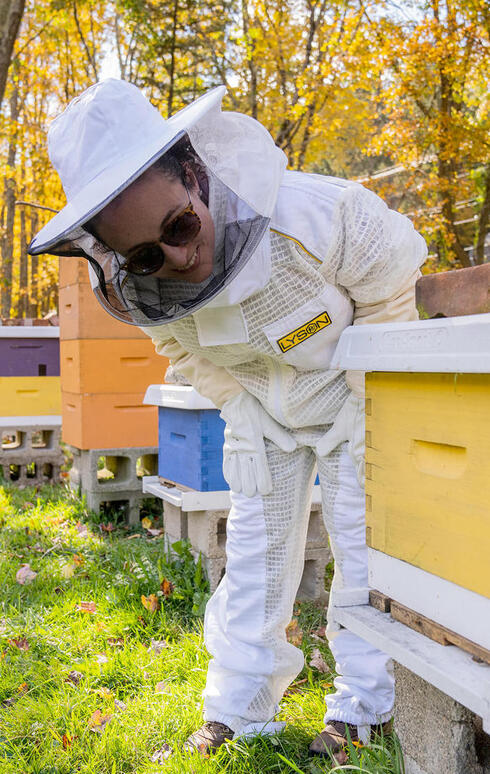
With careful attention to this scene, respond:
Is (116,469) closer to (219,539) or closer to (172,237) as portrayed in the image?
(219,539)

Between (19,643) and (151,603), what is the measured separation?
1.71 feet

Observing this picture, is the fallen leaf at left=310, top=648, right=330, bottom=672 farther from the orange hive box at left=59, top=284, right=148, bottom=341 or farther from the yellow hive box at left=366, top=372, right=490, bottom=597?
the orange hive box at left=59, top=284, right=148, bottom=341

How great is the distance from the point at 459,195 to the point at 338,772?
7469 mm

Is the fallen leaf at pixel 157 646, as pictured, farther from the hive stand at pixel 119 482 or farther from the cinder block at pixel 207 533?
the hive stand at pixel 119 482

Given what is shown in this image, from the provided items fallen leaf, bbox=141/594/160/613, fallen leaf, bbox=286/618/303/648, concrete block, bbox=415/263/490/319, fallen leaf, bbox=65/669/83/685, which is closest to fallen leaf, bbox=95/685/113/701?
fallen leaf, bbox=65/669/83/685

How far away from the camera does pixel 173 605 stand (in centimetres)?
303

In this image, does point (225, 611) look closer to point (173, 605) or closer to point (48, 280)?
point (173, 605)

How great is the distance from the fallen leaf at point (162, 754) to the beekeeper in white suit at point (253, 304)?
0.08 meters

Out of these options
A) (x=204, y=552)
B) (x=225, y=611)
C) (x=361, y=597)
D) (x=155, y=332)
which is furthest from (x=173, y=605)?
(x=361, y=597)

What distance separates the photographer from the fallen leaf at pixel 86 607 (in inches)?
118

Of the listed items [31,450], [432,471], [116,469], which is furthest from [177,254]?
[31,450]

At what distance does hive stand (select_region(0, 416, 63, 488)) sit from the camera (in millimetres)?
5508

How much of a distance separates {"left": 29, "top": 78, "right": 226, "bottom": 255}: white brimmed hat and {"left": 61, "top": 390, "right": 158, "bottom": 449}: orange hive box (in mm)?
2708

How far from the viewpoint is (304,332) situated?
6.06ft
